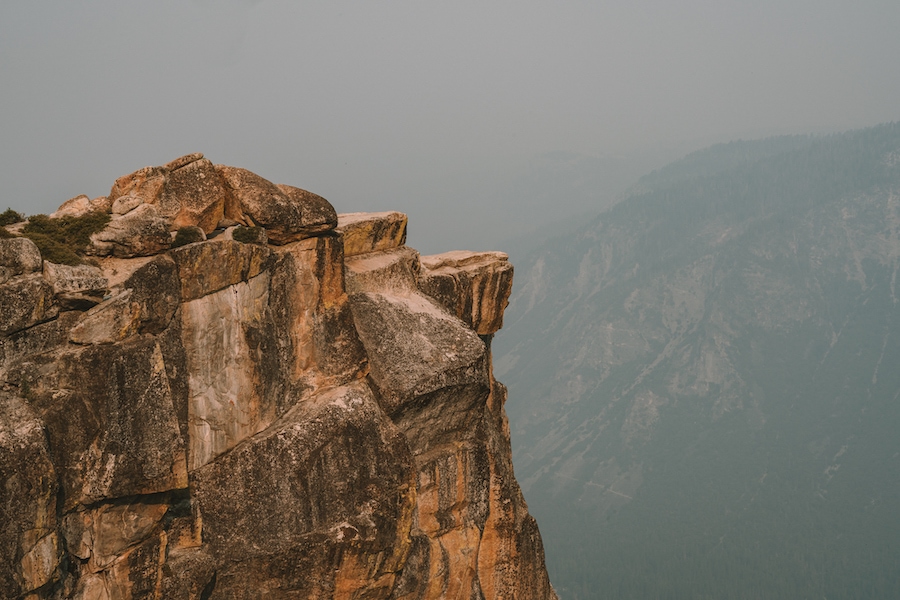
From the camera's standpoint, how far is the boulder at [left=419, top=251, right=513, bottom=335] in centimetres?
3919

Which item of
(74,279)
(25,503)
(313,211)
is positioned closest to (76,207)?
(74,279)

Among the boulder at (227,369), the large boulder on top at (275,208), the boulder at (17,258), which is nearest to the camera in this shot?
the boulder at (17,258)

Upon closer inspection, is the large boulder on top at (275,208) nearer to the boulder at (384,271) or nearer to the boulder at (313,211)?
the boulder at (313,211)

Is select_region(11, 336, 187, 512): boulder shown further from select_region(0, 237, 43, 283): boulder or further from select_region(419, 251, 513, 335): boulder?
select_region(419, 251, 513, 335): boulder

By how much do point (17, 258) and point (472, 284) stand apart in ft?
67.3

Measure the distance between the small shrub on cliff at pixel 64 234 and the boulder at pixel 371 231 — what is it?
9.79m

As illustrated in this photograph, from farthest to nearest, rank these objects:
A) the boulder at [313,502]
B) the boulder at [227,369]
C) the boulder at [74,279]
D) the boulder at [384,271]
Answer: the boulder at [384,271]
the boulder at [313,502]
the boulder at [227,369]
the boulder at [74,279]

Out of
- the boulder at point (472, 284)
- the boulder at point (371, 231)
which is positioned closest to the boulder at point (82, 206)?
the boulder at point (371, 231)

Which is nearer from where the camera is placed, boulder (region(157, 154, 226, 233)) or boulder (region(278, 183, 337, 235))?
boulder (region(157, 154, 226, 233))

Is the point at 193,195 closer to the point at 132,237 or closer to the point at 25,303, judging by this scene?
the point at 132,237

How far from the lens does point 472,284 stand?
40594mm

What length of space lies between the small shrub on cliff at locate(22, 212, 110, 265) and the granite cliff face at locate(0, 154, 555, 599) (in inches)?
18.2

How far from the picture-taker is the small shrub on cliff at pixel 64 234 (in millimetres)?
26641

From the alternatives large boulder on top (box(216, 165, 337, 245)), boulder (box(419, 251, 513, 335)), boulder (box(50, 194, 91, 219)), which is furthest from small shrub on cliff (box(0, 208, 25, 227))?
boulder (box(419, 251, 513, 335))
